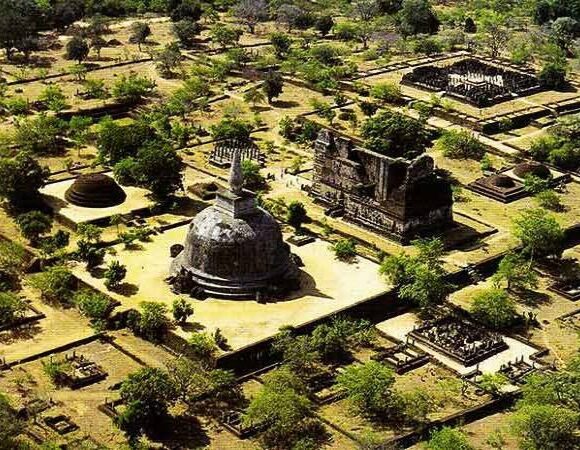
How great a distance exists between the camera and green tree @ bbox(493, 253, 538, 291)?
6116 cm

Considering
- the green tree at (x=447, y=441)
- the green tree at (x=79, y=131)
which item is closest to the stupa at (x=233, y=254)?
the green tree at (x=447, y=441)

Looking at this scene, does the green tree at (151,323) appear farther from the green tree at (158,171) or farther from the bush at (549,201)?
the bush at (549,201)

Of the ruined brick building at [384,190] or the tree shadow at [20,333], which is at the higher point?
the ruined brick building at [384,190]

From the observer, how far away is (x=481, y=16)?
126938 millimetres

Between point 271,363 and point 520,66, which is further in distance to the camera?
point 520,66

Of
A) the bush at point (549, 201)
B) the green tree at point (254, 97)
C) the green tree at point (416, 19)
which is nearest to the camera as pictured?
the bush at point (549, 201)

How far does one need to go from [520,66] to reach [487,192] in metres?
35.4

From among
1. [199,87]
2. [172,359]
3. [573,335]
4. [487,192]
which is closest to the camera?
[172,359]

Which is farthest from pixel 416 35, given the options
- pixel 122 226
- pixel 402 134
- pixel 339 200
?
pixel 122 226

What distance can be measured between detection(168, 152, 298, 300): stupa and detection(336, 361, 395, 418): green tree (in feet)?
33.1

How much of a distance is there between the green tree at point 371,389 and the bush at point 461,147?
117 ft

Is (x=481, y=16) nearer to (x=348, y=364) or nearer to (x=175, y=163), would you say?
(x=175, y=163)

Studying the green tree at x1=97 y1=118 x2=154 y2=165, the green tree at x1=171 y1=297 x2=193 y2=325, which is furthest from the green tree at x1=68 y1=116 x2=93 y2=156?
the green tree at x1=171 y1=297 x2=193 y2=325

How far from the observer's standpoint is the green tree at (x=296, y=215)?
67.2 m
